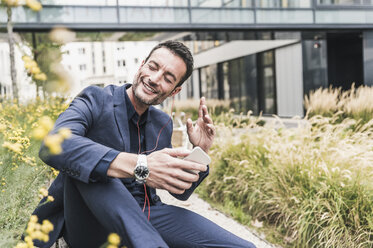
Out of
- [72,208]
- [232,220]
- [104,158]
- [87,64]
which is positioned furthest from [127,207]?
[87,64]

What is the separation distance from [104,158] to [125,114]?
43cm

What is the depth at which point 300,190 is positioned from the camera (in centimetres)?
278

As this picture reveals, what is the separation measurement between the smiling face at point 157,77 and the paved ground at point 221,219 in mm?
1525

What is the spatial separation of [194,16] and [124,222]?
36.1 ft

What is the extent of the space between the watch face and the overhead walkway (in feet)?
32.5

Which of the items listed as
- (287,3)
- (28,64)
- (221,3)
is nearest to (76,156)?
(28,64)

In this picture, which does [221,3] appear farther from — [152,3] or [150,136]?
[150,136]

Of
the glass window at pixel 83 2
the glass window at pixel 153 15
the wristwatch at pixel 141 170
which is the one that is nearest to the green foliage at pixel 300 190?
the wristwatch at pixel 141 170

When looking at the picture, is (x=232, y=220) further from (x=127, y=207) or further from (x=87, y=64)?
(x=87, y=64)

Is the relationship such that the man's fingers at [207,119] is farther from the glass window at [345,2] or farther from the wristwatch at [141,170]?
the glass window at [345,2]

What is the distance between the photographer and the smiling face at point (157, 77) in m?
1.70

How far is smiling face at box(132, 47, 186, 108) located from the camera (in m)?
1.70

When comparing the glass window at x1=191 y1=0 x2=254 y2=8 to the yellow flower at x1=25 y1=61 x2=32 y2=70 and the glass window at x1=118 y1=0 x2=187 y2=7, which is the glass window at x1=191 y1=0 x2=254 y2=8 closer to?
the glass window at x1=118 y1=0 x2=187 y2=7

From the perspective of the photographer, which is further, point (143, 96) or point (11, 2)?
point (143, 96)
